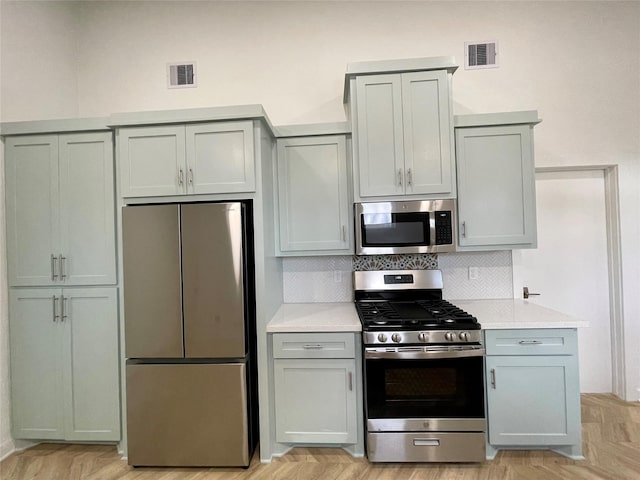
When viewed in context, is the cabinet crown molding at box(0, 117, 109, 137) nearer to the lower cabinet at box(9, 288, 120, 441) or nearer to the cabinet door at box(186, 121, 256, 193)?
the cabinet door at box(186, 121, 256, 193)

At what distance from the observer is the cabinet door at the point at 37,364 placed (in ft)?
7.90

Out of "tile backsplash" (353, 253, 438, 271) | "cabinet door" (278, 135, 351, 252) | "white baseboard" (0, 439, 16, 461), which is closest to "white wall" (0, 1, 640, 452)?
"cabinet door" (278, 135, 351, 252)

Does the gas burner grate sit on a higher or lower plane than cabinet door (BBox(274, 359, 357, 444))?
higher

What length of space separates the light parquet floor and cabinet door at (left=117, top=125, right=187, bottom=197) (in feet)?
5.87

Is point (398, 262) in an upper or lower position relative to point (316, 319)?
upper

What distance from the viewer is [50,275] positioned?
2.40 m

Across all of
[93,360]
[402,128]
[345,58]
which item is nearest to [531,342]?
[402,128]

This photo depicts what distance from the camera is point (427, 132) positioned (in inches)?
96.8

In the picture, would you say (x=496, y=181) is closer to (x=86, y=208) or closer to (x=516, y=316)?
(x=516, y=316)

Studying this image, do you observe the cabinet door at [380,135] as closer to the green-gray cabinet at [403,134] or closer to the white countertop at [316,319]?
the green-gray cabinet at [403,134]

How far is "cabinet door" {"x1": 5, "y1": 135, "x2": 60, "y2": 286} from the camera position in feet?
7.90

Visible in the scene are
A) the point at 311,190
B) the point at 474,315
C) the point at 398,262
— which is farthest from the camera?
the point at 398,262

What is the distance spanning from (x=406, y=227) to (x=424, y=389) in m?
1.10

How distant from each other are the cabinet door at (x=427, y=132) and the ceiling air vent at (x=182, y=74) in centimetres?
191
